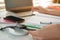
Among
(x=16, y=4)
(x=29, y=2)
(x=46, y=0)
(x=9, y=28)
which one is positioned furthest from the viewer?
(x=46, y=0)

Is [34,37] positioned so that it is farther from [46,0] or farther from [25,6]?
[46,0]

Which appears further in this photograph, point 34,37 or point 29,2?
point 29,2

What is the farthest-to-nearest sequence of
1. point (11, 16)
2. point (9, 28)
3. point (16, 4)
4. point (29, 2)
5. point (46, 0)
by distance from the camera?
1. point (46, 0)
2. point (29, 2)
3. point (16, 4)
4. point (11, 16)
5. point (9, 28)

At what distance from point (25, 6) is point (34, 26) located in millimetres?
489

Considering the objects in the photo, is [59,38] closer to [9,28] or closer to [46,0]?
[9,28]

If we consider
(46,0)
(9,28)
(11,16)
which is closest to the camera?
(9,28)

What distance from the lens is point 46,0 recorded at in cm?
206

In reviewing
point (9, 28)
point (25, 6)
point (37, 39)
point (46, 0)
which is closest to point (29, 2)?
point (25, 6)

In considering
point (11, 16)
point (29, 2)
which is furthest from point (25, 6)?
point (11, 16)

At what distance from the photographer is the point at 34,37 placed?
0.54 meters

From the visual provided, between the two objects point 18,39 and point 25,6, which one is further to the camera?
point 25,6

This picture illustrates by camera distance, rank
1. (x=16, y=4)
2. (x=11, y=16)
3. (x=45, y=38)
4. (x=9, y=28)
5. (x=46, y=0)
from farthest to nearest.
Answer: (x=46, y=0) < (x=16, y=4) < (x=11, y=16) < (x=9, y=28) < (x=45, y=38)

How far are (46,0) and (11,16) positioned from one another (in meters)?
1.35

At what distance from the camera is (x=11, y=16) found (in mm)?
797
